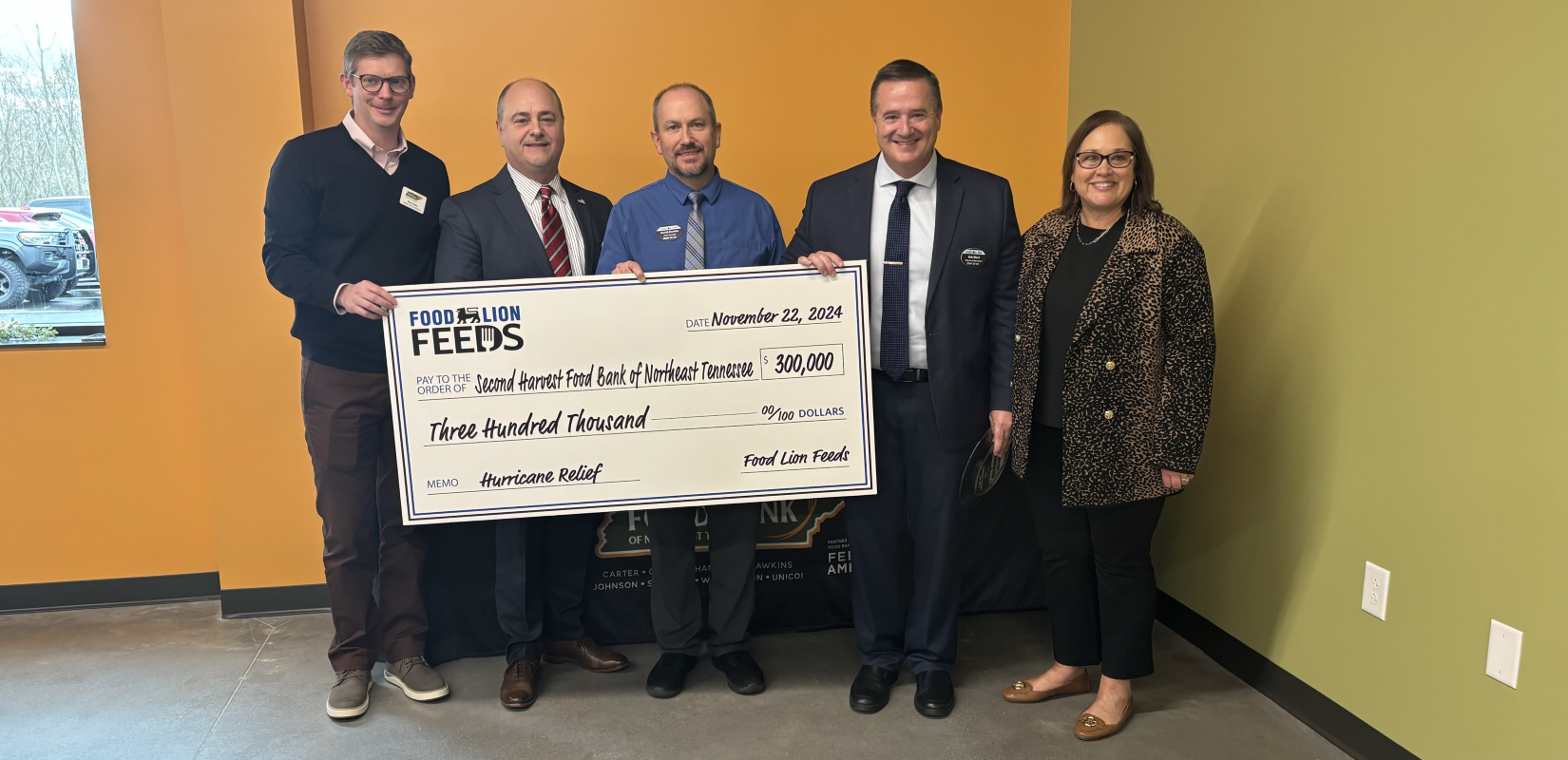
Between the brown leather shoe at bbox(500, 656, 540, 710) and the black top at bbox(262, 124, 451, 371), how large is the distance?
924mm

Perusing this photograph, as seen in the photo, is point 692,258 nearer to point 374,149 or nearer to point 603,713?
point 374,149

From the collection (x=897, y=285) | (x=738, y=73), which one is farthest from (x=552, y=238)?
(x=738, y=73)

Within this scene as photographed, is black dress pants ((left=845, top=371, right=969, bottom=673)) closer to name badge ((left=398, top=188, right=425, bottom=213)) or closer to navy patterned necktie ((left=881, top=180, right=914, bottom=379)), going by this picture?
navy patterned necktie ((left=881, top=180, right=914, bottom=379))

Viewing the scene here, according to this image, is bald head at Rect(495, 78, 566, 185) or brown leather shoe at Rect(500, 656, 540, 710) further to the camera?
brown leather shoe at Rect(500, 656, 540, 710)

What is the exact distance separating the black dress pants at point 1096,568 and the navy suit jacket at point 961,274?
0.19m

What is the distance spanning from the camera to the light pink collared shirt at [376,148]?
2350 millimetres

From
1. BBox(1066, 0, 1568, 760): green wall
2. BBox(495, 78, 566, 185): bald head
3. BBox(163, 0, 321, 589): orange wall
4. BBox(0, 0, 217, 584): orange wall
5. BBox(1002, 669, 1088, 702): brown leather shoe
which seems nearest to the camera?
BBox(1066, 0, 1568, 760): green wall

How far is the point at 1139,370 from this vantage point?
207 cm

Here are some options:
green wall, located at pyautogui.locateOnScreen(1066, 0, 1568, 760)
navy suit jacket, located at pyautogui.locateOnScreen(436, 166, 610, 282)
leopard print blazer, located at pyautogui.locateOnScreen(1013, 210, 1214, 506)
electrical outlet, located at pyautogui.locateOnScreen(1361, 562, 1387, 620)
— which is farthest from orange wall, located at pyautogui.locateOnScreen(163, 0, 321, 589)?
electrical outlet, located at pyautogui.locateOnScreen(1361, 562, 1387, 620)

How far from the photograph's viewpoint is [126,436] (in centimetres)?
316

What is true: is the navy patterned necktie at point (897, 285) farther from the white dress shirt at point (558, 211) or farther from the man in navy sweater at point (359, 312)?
the man in navy sweater at point (359, 312)

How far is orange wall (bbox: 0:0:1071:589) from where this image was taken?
292cm

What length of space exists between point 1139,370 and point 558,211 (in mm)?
1574

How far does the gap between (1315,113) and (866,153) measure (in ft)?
5.09
